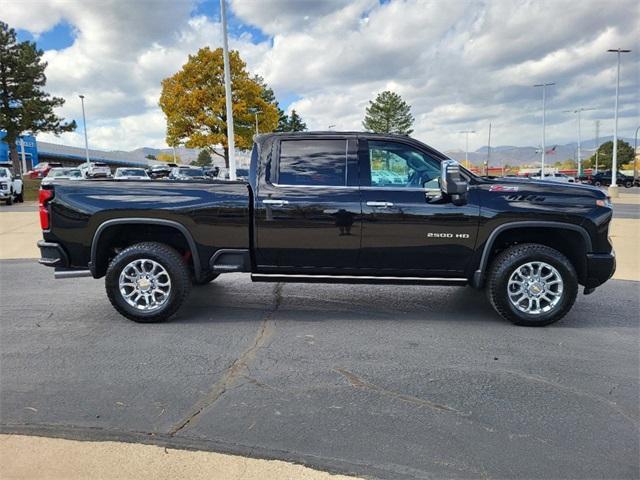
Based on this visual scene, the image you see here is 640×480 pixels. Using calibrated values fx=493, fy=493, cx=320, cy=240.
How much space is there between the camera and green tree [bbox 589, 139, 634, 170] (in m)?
82.1

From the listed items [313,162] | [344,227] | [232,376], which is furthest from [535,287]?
[232,376]

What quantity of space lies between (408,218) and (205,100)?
93.1 ft

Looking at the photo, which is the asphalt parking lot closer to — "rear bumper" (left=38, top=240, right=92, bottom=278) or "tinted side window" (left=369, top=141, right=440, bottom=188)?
"rear bumper" (left=38, top=240, right=92, bottom=278)

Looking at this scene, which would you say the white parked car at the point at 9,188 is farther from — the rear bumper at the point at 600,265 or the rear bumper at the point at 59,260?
the rear bumper at the point at 600,265

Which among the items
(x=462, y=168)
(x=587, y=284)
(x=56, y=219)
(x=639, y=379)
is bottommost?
(x=639, y=379)

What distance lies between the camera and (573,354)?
430 cm

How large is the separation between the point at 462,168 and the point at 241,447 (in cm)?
338

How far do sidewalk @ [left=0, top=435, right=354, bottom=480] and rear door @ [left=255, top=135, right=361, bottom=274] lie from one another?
2.56m

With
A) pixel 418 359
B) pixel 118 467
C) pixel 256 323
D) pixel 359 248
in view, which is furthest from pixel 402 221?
pixel 118 467

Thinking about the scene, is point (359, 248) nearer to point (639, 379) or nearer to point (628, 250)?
point (639, 379)

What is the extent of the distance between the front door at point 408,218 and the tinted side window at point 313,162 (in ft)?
0.77

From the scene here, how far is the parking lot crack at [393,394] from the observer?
10.9 feet

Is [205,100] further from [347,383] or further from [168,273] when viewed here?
[347,383]

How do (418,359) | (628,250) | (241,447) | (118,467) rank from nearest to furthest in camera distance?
Answer: (118,467) < (241,447) < (418,359) < (628,250)
